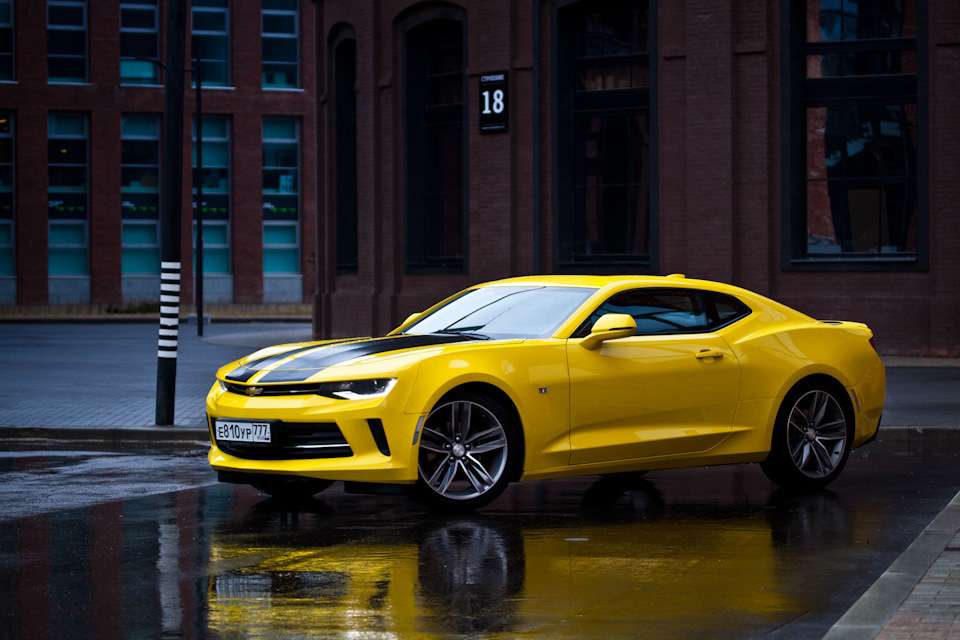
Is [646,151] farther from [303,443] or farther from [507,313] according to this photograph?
[303,443]

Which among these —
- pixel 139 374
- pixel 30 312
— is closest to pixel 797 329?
pixel 139 374

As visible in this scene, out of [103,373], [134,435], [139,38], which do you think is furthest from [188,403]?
[139,38]

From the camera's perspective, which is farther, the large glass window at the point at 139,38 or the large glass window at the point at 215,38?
the large glass window at the point at 215,38

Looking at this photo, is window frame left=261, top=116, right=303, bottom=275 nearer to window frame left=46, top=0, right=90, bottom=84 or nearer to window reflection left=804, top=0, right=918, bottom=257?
window frame left=46, top=0, right=90, bottom=84

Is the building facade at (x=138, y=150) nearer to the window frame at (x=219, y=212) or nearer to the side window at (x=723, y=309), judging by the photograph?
the window frame at (x=219, y=212)

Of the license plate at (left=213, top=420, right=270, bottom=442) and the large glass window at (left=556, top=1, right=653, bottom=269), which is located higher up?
the large glass window at (left=556, top=1, right=653, bottom=269)

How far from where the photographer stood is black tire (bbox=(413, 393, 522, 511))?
862 cm

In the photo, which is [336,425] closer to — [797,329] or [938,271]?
[797,329]

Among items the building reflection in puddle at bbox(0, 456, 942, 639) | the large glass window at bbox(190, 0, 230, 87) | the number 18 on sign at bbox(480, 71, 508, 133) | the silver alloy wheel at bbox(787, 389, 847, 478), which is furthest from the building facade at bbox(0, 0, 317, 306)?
the building reflection in puddle at bbox(0, 456, 942, 639)

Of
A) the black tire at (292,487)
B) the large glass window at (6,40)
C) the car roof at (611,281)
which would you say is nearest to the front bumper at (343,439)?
the black tire at (292,487)

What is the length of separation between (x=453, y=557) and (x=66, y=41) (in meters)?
56.2

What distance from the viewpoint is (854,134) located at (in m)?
23.7

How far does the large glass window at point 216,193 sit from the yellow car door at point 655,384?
52.8 m

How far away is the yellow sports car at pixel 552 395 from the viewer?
8.47m
